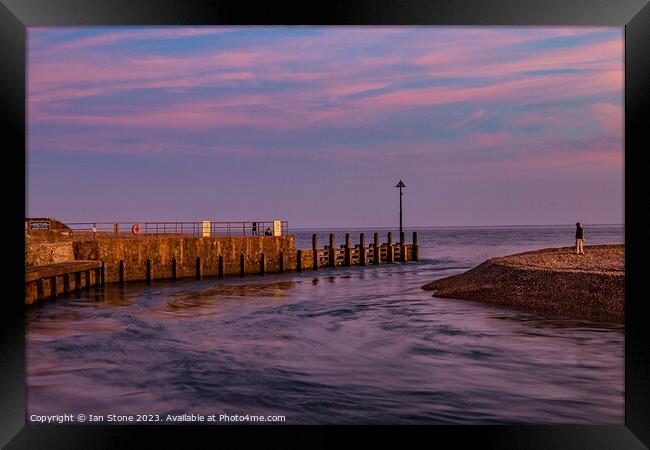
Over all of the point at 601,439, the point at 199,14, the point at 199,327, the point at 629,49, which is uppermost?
the point at 199,14

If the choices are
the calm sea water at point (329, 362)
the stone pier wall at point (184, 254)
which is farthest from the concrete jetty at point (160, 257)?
the calm sea water at point (329, 362)

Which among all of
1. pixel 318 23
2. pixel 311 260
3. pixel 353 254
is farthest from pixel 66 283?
pixel 353 254

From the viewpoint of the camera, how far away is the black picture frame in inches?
232

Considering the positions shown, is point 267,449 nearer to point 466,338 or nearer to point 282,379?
point 282,379

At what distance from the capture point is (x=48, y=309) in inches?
898

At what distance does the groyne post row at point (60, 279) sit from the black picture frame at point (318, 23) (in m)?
14.4

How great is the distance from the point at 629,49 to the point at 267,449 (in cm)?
560

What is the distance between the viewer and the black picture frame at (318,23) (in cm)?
589

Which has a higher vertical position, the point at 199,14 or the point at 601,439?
the point at 199,14

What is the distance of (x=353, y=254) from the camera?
4691cm

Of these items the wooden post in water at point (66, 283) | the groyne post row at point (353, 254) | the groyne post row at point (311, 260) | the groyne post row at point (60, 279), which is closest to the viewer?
the groyne post row at point (60, 279)

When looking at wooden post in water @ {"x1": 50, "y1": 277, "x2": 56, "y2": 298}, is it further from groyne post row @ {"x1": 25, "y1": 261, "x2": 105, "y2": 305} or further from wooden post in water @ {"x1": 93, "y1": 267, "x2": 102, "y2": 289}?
wooden post in water @ {"x1": 93, "y1": 267, "x2": 102, "y2": 289}

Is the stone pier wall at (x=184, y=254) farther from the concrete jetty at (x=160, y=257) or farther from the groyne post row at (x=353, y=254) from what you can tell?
the groyne post row at (x=353, y=254)

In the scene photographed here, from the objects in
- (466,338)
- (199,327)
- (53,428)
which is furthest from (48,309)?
(53,428)
